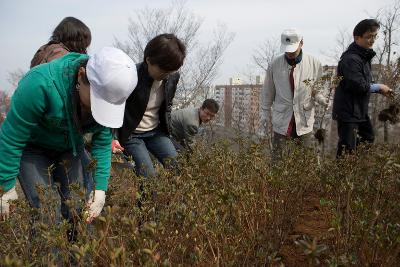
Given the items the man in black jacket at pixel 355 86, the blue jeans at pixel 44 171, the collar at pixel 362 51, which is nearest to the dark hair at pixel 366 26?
the man in black jacket at pixel 355 86

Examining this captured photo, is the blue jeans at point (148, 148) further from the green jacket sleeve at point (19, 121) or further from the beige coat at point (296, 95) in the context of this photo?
the beige coat at point (296, 95)

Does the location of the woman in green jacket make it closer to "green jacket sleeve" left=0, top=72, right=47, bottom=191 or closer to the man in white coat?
"green jacket sleeve" left=0, top=72, right=47, bottom=191

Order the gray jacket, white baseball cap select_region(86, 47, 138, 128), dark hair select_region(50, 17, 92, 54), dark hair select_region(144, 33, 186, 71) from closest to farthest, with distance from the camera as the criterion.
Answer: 1. white baseball cap select_region(86, 47, 138, 128)
2. dark hair select_region(144, 33, 186, 71)
3. dark hair select_region(50, 17, 92, 54)
4. the gray jacket

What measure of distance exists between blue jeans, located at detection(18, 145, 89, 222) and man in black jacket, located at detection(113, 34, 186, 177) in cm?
50

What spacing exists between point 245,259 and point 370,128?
2.81m

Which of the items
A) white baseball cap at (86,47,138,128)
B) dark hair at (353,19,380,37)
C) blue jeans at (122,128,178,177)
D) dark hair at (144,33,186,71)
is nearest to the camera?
white baseball cap at (86,47,138,128)

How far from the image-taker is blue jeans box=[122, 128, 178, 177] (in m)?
2.95

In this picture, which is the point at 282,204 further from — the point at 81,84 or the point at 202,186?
the point at 81,84

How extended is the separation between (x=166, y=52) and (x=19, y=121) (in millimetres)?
1079

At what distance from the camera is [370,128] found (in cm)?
393

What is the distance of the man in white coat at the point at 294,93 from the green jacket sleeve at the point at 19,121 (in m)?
2.39

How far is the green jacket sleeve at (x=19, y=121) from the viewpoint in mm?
1813

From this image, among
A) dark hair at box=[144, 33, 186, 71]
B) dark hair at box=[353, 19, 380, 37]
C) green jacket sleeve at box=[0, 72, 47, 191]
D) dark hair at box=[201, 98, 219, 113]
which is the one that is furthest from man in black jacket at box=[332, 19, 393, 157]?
green jacket sleeve at box=[0, 72, 47, 191]

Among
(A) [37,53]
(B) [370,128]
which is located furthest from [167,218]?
(B) [370,128]
